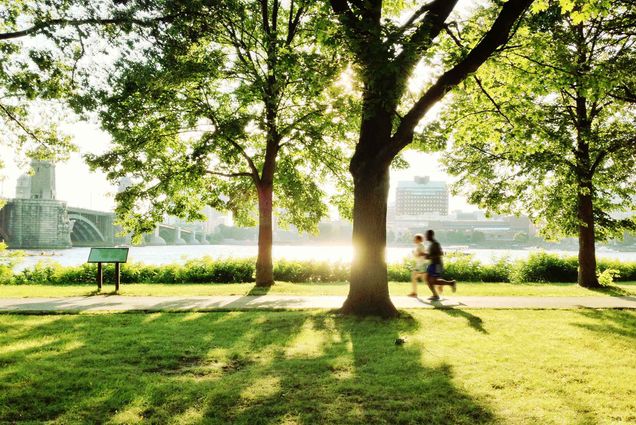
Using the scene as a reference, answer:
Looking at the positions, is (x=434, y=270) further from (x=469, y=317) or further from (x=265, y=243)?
(x=265, y=243)

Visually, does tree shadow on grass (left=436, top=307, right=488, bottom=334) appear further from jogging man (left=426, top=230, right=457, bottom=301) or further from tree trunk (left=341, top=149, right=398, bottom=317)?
jogging man (left=426, top=230, right=457, bottom=301)

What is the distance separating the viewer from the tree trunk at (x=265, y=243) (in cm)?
1616

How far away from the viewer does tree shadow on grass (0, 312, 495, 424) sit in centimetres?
417

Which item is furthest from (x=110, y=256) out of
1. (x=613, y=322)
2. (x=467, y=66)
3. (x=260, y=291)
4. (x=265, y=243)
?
(x=613, y=322)

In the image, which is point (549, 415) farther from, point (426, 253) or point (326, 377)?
point (426, 253)

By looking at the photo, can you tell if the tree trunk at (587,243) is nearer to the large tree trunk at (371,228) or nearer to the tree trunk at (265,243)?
the large tree trunk at (371,228)

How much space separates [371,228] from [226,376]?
15.1 ft

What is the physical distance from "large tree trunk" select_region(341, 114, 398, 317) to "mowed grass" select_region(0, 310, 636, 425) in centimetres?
68

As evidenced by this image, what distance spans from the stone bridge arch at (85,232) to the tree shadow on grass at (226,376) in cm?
8533

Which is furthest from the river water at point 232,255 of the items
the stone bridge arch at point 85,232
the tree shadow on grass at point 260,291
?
the stone bridge arch at point 85,232

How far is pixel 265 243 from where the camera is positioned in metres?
16.3

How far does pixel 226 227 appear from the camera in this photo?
398 feet

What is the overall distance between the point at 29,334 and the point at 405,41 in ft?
25.8

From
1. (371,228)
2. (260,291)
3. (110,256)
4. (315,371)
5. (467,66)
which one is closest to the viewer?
(315,371)
